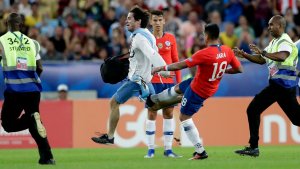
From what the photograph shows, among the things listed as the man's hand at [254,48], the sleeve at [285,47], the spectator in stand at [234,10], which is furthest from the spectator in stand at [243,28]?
the man's hand at [254,48]

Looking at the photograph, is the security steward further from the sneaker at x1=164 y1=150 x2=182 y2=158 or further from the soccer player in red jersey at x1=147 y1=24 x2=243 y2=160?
the sneaker at x1=164 y1=150 x2=182 y2=158

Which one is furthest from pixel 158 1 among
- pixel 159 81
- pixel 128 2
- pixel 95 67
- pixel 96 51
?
pixel 159 81

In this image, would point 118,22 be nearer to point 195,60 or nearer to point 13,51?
point 195,60

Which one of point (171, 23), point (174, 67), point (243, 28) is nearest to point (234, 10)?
point (243, 28)

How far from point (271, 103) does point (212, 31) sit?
1.93 metres

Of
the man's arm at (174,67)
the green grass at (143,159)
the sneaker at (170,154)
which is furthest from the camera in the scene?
the sneaker at (170,154)

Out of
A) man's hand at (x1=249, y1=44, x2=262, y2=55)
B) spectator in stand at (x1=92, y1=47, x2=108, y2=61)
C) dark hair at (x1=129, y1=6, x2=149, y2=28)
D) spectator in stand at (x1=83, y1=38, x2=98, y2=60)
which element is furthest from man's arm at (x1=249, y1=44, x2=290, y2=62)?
spectator in stand at (x1=83, y1=38, x2=98, y2=60)

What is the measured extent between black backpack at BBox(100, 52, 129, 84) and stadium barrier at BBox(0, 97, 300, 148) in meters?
5.07

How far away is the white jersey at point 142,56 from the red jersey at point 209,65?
30.7 inches

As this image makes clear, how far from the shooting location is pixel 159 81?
1870cm

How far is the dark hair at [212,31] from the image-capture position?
16.8 meters

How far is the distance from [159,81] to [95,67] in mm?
6250

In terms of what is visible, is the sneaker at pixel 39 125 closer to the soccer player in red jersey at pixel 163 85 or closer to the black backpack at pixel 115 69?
the black backpack at pixel 115 69

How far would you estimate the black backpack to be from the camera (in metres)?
17.8
